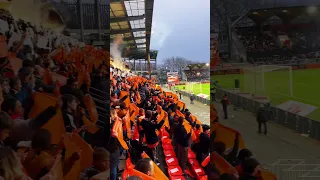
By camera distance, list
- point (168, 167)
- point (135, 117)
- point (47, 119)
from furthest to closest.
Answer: point (135, 117)
point (168, 167)
point (47, 119)

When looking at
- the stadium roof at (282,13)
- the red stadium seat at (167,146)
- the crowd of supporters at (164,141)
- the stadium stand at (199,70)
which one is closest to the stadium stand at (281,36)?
the stadium roof at (282,13)

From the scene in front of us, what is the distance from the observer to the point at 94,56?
190 centimetres

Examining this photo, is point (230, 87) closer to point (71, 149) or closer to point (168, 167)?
point (71, 149)

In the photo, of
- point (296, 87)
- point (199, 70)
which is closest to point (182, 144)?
point (199, 70)

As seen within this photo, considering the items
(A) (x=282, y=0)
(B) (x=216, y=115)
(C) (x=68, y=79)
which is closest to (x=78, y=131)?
(C) (x=68, y=79)

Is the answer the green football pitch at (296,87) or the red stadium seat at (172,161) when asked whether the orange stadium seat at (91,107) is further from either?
the red stadium seat at (172,161)

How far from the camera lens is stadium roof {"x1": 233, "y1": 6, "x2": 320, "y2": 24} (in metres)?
1.74

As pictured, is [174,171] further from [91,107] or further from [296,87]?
[296,87]

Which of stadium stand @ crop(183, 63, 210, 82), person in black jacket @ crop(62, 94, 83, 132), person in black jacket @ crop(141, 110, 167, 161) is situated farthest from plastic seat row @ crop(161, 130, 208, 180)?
person in black jacket @ crop(62, 94, 83, 132)

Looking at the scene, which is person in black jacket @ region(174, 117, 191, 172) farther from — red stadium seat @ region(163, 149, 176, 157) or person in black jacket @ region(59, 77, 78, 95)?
person in black jacket @ region(59, 77, 78, 95)

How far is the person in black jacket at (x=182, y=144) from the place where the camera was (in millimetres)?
4387

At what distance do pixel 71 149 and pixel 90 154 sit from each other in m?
0.11

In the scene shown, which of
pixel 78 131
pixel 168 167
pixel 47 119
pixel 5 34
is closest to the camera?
pixel 5 34

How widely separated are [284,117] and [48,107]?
1.31 metres
